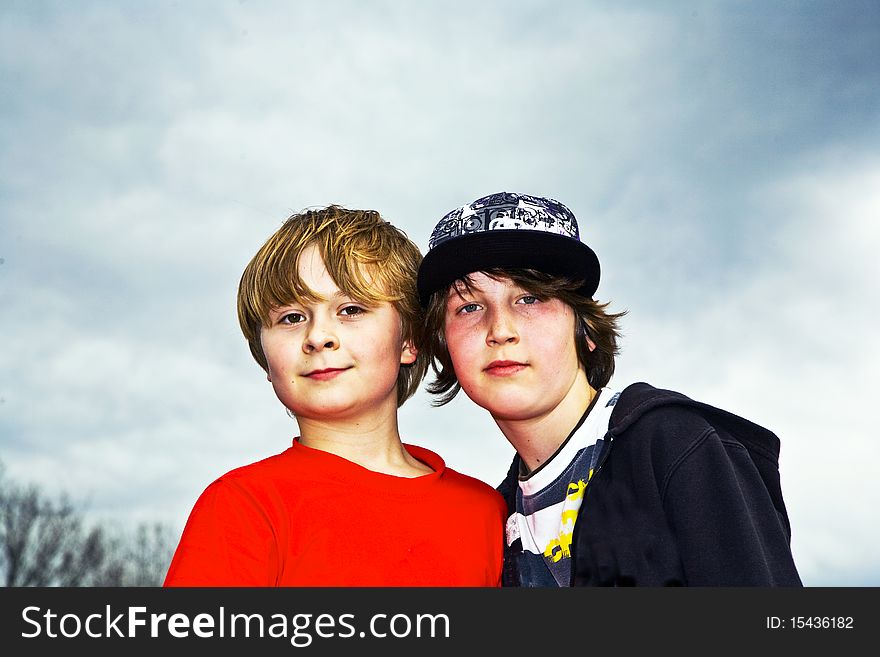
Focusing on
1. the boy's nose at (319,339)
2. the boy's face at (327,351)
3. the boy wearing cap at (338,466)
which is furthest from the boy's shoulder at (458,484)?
the boy's nose at (319,339)

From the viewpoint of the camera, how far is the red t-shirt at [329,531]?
284 centimetres

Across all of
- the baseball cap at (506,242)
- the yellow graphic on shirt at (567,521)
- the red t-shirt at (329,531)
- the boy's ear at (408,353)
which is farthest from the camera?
the boy's ear at (408,353)

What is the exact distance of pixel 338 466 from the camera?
322 centimetres

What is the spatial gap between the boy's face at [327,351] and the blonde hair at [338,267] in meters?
0.04

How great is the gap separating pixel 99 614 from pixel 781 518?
7.85ft

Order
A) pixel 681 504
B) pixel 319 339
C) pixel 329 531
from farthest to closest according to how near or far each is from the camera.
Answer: pixel 319 339 → pixel 329 531 → pixel 681 504

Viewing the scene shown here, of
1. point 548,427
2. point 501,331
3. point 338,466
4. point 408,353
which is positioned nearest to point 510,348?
point 501,331

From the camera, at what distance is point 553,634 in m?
2.69

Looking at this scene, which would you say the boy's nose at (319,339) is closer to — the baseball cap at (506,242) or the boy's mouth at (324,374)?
the boy's mouth at (324,374)

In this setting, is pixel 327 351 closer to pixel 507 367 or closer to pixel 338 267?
→ pixel 338 267

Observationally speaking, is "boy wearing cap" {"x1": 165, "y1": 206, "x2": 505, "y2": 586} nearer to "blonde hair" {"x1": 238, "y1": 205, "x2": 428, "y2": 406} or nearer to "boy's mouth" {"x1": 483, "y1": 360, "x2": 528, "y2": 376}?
"blonde hair" {"x1": 238, "y1": 205, "x2": 428, "y2": 406}

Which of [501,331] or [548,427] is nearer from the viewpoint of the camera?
[501,331]

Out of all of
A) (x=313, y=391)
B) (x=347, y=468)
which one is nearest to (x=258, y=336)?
(x=313, y=391)

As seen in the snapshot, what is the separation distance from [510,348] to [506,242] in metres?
0.42
